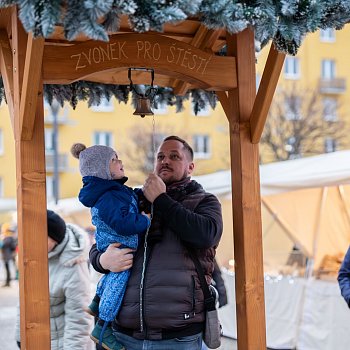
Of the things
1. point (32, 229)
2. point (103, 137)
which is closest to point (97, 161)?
point (32, 229)

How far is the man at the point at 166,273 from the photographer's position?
3.42 meters

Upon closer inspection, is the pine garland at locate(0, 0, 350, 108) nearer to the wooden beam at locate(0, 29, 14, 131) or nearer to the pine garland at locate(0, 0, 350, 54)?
the pine garland at locate(0, 0, 350, 54)

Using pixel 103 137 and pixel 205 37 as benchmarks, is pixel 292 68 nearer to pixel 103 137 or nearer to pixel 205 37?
pixel 103 137

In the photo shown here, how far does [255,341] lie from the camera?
3770 millimetres

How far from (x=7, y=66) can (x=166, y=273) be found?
1405mm

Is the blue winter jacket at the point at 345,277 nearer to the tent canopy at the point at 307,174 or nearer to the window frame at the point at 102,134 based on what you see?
the tent canopy at the point at 307,174

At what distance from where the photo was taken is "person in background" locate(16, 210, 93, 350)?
15.2 feet

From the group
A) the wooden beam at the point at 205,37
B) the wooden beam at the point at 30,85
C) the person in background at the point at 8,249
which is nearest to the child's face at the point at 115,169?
the wooden beam at the point at 30,85

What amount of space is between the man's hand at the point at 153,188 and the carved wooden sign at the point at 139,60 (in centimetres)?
61

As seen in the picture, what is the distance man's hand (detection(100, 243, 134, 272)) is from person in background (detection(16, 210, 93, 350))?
1248 mm

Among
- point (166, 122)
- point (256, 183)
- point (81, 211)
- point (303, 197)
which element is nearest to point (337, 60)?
point (166, 122)

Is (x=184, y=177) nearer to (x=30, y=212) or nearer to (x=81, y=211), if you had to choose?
(x=30, y=212)

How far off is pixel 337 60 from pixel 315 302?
3565 cm

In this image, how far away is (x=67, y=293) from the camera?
468 cm
